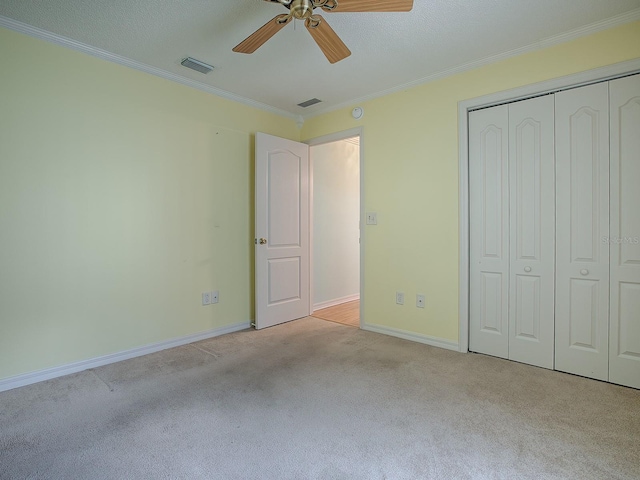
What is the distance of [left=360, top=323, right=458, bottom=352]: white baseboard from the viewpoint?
3.05 m

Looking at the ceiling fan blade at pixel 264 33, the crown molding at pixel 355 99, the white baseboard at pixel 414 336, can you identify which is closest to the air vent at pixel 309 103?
the crown molding at pixel 355 99

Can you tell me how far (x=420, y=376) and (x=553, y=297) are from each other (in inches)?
46.1

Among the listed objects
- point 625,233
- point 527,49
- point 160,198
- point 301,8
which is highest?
point 527,49

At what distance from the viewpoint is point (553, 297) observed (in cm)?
258

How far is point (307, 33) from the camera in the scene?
244 centimetres

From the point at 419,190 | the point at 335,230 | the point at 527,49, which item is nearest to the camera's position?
the point at 527,49

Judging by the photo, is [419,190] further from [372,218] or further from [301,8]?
[301,8]

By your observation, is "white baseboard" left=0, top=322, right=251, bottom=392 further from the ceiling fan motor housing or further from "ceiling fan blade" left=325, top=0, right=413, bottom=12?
"ceiling fan blade" left=325, top=0, right=413, bottom=12

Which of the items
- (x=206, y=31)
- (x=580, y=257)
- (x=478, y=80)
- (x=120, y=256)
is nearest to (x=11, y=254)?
(x=120, y=256)

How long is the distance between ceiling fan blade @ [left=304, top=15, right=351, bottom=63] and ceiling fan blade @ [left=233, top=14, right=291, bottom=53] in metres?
0.13

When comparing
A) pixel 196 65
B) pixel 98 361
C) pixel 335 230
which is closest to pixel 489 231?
pixel 335 230

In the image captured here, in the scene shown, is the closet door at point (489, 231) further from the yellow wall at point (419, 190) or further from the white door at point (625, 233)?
the white door at point (625, 233)

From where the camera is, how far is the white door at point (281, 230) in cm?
364

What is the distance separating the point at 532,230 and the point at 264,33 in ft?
7.74
